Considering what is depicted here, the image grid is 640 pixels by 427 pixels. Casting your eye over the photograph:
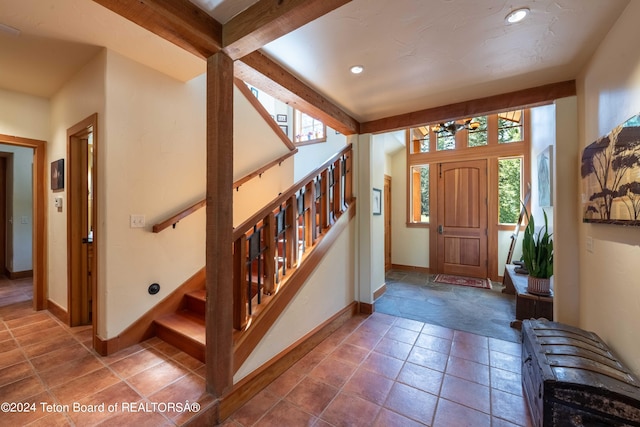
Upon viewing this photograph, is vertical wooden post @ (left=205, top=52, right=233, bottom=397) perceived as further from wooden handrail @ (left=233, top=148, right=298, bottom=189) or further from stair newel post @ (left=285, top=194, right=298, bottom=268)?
→ wooden handrail @ (left=233, top=148, right=298, bottom=189)

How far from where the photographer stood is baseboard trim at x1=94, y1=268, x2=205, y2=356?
2.09 m

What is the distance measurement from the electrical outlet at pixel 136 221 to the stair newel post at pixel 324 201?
1.66 m

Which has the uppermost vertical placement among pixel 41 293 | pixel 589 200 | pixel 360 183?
pixel 360 183

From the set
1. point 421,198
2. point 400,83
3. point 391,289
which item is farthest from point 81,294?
point 421,198

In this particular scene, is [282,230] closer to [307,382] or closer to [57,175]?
[307,382]

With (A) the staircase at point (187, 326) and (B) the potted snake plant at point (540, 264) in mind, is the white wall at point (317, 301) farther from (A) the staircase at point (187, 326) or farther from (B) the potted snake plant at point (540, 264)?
(B) the potted snake plant at point (540, 264)

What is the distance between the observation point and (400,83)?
92.0 inches

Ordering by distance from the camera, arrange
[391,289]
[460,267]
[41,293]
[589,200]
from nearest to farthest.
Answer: [589,200], [41,293], [391,289], [460,267]

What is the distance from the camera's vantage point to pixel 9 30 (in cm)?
177

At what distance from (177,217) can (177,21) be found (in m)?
1.59

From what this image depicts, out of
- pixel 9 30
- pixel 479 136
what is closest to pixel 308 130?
pixel 479 136

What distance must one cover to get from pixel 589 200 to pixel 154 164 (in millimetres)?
3445

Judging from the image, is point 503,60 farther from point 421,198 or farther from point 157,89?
point 421,198

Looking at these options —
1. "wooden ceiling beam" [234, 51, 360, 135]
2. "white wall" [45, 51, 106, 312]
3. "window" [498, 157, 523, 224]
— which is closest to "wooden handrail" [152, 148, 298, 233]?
"white wall" [45, 51, 106, 312]
